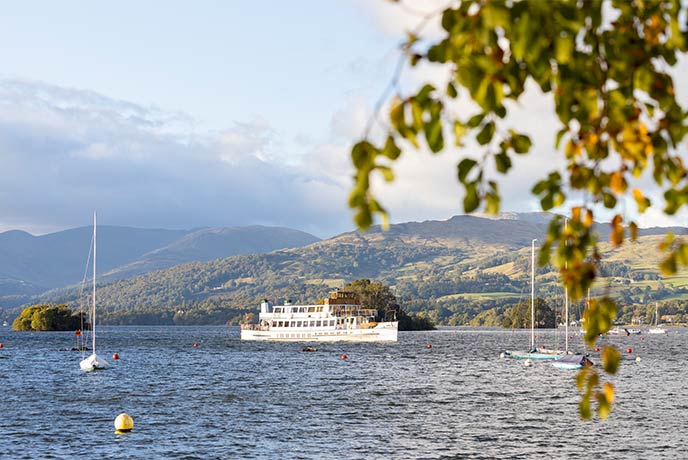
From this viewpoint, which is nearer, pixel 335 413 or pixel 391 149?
pixel 391 149

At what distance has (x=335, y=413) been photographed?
61594 millimetres

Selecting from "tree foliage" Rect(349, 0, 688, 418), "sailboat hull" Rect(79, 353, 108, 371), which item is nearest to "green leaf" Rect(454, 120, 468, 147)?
"tree foliage" Rect(349, 0, 688, 418)

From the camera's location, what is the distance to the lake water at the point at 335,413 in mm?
45219

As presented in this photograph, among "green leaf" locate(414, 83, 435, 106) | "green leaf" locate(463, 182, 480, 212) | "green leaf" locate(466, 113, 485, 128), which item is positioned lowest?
"green leaf" locate(463, 182, 480, 212)

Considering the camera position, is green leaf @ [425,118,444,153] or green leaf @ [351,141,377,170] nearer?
green leaf @ [351,141,377,170]

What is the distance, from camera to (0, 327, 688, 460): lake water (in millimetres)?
45219

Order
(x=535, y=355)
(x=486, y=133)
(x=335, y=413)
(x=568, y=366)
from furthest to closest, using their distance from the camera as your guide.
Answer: (x=535, y=355)
(x=568, y=366)
(x=335, y=413)
(x=486, y=133)

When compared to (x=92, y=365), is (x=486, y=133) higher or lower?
higher

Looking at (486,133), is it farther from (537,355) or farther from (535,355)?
(535,355)

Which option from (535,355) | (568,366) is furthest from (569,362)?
(535,355)

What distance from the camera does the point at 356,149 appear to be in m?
5.66

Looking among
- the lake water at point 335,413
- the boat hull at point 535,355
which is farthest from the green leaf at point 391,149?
the boat hull at point 535,355

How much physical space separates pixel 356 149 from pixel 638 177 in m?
2.13

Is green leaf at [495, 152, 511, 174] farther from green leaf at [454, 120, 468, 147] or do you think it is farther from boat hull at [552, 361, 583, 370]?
boat hull at [552, 361, 583, 370]
